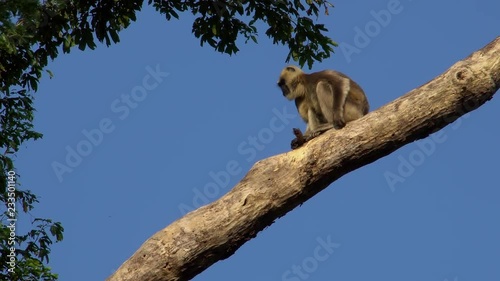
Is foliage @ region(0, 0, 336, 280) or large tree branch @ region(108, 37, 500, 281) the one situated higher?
foliage @ region(0, 0, 336, 280)

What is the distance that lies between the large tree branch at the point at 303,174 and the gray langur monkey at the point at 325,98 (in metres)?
1.78

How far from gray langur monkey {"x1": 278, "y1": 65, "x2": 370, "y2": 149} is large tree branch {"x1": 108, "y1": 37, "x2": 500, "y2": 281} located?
70.3 inches

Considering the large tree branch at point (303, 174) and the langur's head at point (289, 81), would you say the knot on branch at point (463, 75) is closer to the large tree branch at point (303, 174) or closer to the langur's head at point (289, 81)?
the large tree branch at point (303, 174)

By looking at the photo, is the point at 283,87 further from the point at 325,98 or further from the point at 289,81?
the point at 325,98

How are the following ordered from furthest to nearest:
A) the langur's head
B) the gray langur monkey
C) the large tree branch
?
1. the langur's head
2. the gray langur monkey
3. the large tree branch

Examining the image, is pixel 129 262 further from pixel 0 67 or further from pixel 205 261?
pixel 0 67

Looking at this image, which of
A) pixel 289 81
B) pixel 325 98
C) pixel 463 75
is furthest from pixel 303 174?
pixel 289 81

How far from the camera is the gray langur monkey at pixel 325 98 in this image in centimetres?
880

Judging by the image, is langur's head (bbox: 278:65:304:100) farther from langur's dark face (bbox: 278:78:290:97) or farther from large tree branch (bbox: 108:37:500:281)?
large tree branch (bbox: 108:37:500:281)

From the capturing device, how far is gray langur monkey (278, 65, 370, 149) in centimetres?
880

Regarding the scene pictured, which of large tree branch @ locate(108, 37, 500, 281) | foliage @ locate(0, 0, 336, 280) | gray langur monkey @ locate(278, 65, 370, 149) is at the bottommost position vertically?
large tree branch @ locate(108, 37, 500, 281)

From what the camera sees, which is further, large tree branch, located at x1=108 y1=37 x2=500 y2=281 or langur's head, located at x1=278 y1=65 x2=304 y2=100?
langur's head, located at x1=278 y1=65 x2=304 y2=100

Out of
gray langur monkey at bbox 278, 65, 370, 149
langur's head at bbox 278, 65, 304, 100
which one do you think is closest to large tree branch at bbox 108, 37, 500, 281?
gray langur monkey at bbox 278, 65, 370, 149

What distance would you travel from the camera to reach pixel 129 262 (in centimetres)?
613
